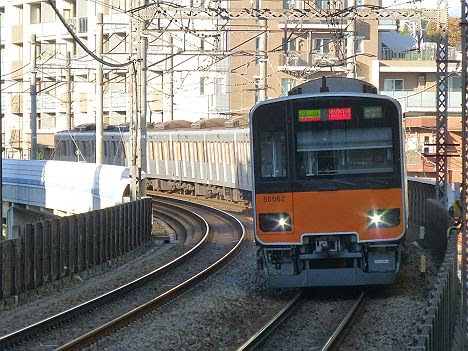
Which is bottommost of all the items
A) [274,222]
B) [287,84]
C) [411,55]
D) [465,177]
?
[274,222]

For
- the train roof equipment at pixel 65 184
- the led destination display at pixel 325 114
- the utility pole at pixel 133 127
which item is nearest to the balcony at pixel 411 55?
the train roof equipment at pixel 65 184

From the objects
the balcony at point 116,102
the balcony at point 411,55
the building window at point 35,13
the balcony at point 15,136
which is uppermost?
the building window at point 35,13

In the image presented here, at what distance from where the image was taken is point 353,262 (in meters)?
12.4

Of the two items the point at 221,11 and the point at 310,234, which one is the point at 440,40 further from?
the point at 310,234

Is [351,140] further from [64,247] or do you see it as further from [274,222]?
[64,247]

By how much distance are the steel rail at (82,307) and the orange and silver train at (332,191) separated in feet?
7.50

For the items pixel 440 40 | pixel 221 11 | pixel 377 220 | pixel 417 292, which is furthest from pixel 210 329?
pixel 221 11

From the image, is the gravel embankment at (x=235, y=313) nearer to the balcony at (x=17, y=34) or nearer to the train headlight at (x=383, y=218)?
the train headlight at (x=383, y=218)

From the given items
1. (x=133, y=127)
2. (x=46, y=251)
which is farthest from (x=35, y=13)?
(x=46, y=251)

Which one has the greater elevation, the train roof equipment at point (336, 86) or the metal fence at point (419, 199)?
the train roof equipment at point (336, 86)

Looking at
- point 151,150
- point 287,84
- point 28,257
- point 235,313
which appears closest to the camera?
point 235,313

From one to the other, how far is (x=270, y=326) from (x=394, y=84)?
40.1 m

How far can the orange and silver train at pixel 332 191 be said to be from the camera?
12195mm

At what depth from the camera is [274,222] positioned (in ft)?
40.5
